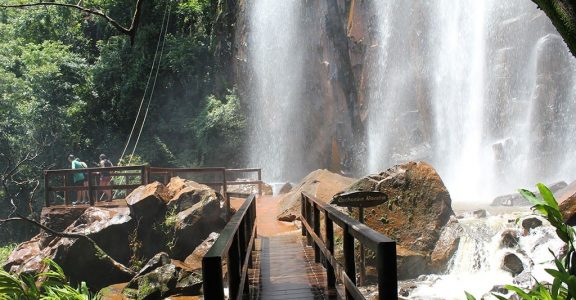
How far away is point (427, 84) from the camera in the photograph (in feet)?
79.2

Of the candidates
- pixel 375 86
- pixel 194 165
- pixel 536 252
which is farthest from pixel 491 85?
pixel 194 165

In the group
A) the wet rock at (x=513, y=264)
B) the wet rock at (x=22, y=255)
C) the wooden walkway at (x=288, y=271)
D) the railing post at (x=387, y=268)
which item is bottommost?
the wet rock at (x=22, y=255)

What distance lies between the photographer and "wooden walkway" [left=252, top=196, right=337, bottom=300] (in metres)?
5.85

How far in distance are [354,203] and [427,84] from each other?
59.1ft

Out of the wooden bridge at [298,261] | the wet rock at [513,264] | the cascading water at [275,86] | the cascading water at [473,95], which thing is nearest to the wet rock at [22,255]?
the wooden bridge at [298,261]

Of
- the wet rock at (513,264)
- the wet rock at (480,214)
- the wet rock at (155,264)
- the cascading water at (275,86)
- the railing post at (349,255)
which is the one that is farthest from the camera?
the cascading water at (275,86)

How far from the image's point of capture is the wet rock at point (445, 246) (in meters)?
10.5

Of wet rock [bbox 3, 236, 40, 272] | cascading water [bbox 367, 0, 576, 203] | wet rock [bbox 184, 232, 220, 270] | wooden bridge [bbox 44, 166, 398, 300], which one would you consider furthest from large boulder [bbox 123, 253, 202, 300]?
cascading water [bbox 367, 0, 576, 203]

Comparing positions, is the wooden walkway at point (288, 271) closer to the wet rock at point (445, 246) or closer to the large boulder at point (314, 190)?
the wet rock at point (445, 246)

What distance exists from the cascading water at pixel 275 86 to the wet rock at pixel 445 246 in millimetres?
17442

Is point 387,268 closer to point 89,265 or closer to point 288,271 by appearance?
point 288,271

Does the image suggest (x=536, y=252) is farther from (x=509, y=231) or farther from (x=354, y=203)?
(x=354, y=203)

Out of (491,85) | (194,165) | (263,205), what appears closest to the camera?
(263,205)

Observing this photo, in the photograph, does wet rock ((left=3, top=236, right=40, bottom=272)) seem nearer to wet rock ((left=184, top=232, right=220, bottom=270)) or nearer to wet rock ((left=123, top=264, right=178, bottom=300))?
wet rock ((left=184, top=232, right=220, bottom=270))
